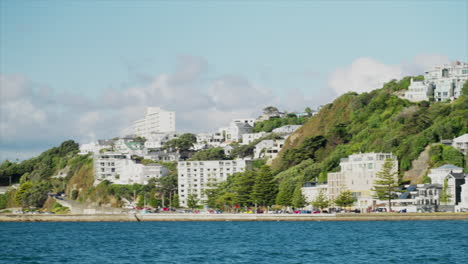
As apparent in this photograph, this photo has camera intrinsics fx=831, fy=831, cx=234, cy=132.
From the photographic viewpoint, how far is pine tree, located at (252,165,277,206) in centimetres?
11781

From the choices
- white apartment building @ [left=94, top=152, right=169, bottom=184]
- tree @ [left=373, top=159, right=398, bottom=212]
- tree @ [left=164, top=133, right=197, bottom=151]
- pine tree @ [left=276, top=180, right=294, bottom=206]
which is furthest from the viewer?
tree @ [left=164, top=133, right=197, bottom=151]

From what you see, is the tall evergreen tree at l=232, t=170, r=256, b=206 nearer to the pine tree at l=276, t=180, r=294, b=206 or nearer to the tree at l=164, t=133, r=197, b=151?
the pine tree at l=276, t=180, r=294, b=206

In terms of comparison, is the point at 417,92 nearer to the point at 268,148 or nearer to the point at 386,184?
the point at 268,148

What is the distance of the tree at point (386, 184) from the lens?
10812 centimetres

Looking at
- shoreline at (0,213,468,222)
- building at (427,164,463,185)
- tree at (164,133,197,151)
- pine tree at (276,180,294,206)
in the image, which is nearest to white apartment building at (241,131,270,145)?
tree at (164,133,197,151)

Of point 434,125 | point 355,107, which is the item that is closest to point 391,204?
point 434,125

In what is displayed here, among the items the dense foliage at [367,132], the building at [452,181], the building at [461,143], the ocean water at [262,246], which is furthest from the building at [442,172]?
Answer: the ocean water at [262,246]

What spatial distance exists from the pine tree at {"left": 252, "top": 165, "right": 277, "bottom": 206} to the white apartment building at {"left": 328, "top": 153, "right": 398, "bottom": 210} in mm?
9202

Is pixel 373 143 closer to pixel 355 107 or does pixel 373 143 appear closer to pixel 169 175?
pixel 355 107

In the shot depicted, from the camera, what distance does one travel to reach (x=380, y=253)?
5772 cm

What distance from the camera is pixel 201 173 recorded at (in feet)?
500

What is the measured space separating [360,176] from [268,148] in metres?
48.7

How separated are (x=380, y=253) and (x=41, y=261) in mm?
23580

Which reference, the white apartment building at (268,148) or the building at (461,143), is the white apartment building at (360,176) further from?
the white apartment building at (268,148)
